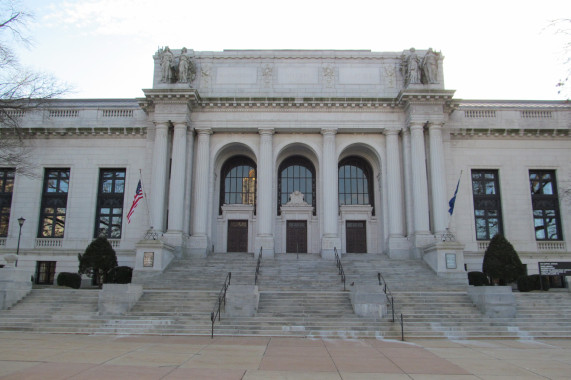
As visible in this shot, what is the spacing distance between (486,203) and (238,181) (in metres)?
18.1

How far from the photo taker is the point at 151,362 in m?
11.0

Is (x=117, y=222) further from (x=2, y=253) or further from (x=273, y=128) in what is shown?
(x=273, y=128)

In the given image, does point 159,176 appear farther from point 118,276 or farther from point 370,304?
point 370,304

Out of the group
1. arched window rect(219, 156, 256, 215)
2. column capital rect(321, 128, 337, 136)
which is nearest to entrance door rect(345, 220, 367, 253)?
column capital rect(321, 128, 337, 136)

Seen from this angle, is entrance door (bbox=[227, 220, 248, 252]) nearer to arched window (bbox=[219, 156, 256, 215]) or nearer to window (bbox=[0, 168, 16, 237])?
arched window (bbox=[219, 156, 256, 215])

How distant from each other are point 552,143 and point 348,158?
48.5ft

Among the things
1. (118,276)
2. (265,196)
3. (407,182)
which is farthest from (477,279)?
(118,276)

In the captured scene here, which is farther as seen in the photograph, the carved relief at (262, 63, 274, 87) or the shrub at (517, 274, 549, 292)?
the carved relief at (262, 63, 274, 87)

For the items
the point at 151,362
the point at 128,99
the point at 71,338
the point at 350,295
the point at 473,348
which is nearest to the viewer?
the point at 151,362

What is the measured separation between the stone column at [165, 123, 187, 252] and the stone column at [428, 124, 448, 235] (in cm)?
1674

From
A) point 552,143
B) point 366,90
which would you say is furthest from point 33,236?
point 552,143

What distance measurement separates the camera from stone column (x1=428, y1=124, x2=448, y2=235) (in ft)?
101

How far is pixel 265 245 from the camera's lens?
3081 cm

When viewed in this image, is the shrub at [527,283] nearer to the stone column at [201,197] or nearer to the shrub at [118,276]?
the stone column at [201,197]
